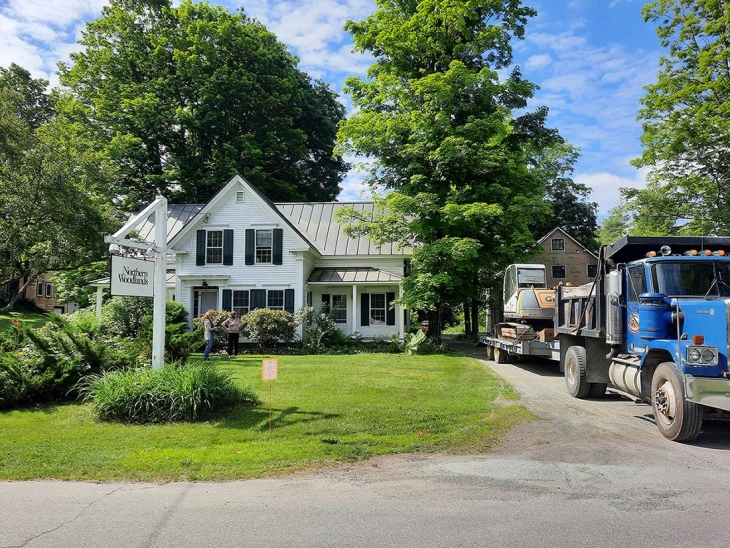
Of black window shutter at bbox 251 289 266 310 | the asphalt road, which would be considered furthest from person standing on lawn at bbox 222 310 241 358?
the asphalt road

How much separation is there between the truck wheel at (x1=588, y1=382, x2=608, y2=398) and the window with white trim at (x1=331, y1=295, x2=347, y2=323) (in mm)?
14511

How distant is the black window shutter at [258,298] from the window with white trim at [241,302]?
0.25 meters

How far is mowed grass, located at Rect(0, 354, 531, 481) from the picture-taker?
6.14 m

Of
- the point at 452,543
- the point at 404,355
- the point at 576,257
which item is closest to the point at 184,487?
the point at 452,543

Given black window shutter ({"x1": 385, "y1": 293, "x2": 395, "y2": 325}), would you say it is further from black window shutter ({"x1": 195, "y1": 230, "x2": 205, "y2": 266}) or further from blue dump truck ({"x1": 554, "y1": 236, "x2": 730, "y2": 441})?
blue dump truck ({"x1": 554, "y1": 236, "x2": 730, "y2": 441})

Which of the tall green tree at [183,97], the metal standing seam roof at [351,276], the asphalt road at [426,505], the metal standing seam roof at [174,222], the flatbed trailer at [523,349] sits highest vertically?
the tall green tree at [183,97]

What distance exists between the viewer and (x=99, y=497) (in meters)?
5.16

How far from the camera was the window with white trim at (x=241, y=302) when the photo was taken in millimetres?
22812

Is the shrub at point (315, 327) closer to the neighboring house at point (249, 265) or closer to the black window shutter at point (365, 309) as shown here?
the neighboring house at point (249, 265)

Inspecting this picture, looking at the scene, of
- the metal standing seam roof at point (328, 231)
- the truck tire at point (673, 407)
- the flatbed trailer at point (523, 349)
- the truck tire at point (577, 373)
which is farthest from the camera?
the metal standing seam roof at point (328, 231)

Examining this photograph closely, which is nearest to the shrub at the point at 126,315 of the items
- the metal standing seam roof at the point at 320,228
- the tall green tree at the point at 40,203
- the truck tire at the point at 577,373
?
the tall green tree at the point at 40,203

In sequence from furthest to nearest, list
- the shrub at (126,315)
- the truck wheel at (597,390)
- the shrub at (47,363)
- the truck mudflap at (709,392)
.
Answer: the shrub at (126,315) → the truck wheel at (597,390) → the shrub at (47,363) → the truck mudflap at (709,392)

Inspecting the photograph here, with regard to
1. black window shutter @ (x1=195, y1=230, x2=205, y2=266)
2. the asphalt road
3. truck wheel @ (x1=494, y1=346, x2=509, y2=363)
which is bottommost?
the asphalt road

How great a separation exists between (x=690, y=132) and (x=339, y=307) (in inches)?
686
